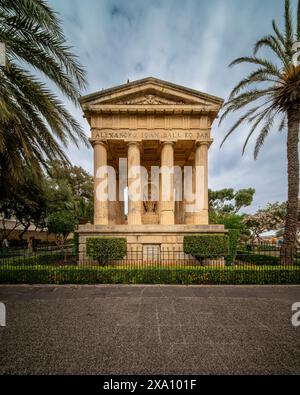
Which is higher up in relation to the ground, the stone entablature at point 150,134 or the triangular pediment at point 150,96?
the triangular pediment at point 150,96

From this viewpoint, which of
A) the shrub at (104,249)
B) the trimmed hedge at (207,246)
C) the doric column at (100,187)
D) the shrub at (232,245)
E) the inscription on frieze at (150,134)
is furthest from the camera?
the inscription on frieze at (150,134)

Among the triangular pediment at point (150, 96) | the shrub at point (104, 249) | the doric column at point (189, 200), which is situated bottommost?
→ the shrub at point (104, 249)

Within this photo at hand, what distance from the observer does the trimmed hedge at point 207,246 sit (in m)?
10.8

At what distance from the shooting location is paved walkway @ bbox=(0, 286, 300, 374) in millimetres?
3359

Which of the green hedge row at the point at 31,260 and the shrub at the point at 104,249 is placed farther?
the shrub at the point at 104,249

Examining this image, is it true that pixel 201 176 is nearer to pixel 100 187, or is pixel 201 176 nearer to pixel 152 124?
pixel 152 124

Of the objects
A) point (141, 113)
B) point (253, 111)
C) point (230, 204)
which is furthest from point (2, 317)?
point (230, 204)

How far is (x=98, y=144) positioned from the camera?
14.0 metres

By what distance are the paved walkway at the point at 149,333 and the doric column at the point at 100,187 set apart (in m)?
6.44

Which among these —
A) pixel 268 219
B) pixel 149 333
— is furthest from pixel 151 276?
pixel 268 219

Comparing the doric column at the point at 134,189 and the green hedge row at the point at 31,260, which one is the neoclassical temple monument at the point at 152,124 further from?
the green hedge row at the point at 31,260

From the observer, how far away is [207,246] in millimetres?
10891

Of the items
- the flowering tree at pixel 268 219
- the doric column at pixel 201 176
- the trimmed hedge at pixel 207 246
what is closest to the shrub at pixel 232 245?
the trimmed hedge at pixel 207 246
